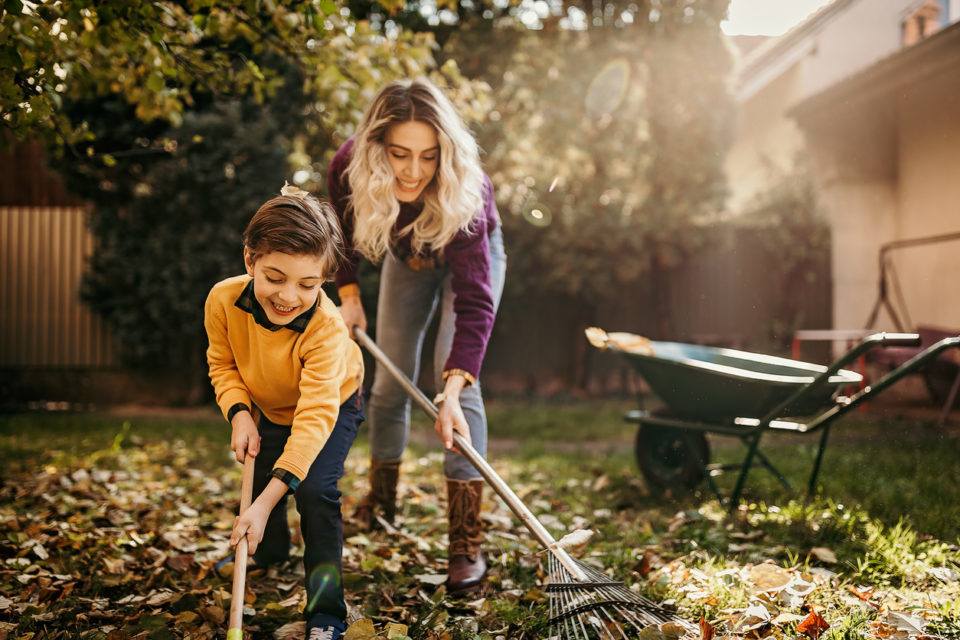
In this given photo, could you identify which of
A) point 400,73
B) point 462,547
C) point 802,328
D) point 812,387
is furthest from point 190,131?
point 802,328

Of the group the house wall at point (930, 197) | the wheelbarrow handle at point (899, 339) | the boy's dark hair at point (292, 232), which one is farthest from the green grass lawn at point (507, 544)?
the house wall at point (930, 197)

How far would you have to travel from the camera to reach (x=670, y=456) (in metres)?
3.58

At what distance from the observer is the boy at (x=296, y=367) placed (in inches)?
73.6

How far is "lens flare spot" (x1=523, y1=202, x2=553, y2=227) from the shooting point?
706 centimetres

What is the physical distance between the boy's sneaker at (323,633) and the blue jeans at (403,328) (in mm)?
992

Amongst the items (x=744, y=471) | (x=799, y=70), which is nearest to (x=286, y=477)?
(x=744, y=471)

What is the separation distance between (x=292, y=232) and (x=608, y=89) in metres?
6.75

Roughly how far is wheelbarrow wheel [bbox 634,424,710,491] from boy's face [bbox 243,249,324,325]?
212 cm

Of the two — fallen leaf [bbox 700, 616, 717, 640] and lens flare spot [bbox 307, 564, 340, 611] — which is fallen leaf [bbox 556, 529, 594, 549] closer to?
fallen leaf [bbox 700, 616, 717, 640]

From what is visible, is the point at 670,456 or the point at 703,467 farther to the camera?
the point at 670,456

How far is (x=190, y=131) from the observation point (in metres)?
5.90

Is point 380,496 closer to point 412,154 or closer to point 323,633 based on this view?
point 323,633

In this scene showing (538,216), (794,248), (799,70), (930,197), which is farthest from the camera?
(799,70)

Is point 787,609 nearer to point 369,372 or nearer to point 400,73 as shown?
point 400,73
